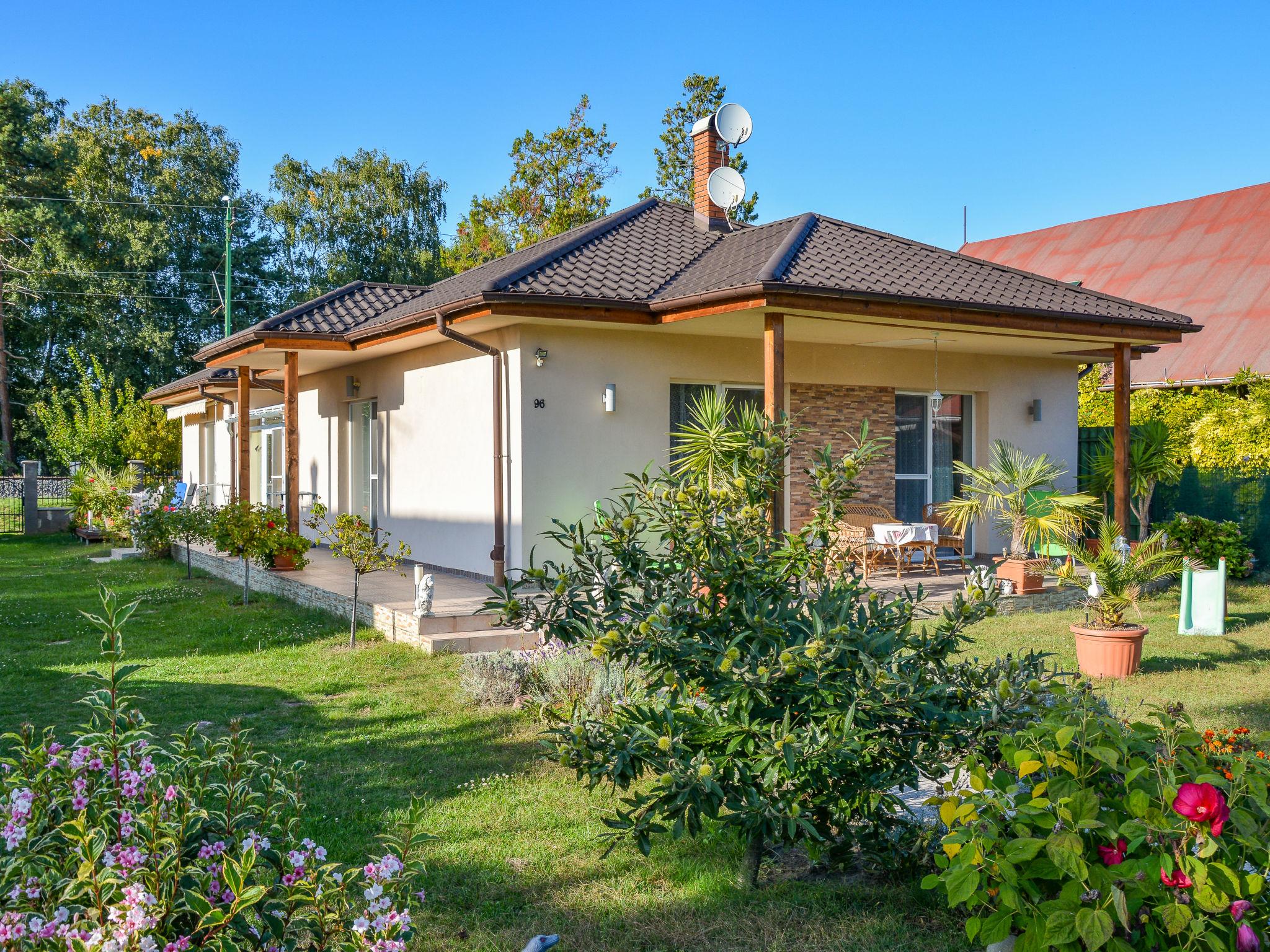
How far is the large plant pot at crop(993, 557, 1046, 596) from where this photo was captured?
1150 cm

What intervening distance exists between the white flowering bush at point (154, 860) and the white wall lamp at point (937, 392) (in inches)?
457

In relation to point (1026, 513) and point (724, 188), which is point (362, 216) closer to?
point (724, 188)

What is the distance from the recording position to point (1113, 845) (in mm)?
2791

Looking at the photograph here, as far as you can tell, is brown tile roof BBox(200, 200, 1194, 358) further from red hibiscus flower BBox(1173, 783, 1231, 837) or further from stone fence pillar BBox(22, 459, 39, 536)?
stone fence pillar BBox(22, 459, 39, 536)

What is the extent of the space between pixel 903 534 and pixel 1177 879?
369 inches

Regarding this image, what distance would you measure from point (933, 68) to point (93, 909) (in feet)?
67.1

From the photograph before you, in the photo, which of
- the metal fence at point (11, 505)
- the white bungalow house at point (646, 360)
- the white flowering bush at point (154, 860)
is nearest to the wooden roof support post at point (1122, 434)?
the white bungalow house at point (646, 360)

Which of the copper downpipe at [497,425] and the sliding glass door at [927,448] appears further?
the sliding glass door at [927,448]

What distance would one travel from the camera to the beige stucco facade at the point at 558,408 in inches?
435

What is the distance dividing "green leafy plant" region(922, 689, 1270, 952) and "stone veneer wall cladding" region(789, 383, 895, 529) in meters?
9.92

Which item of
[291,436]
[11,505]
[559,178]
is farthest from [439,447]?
[559,178]

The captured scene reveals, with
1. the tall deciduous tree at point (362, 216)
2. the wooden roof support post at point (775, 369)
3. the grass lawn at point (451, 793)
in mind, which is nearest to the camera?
the grass lawn at point (451, 793)

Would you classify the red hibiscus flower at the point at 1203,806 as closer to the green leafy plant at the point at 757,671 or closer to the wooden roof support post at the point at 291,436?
the green leafy plant at the point at 757,671

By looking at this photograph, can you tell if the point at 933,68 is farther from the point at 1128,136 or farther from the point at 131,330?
the point at 131,330
